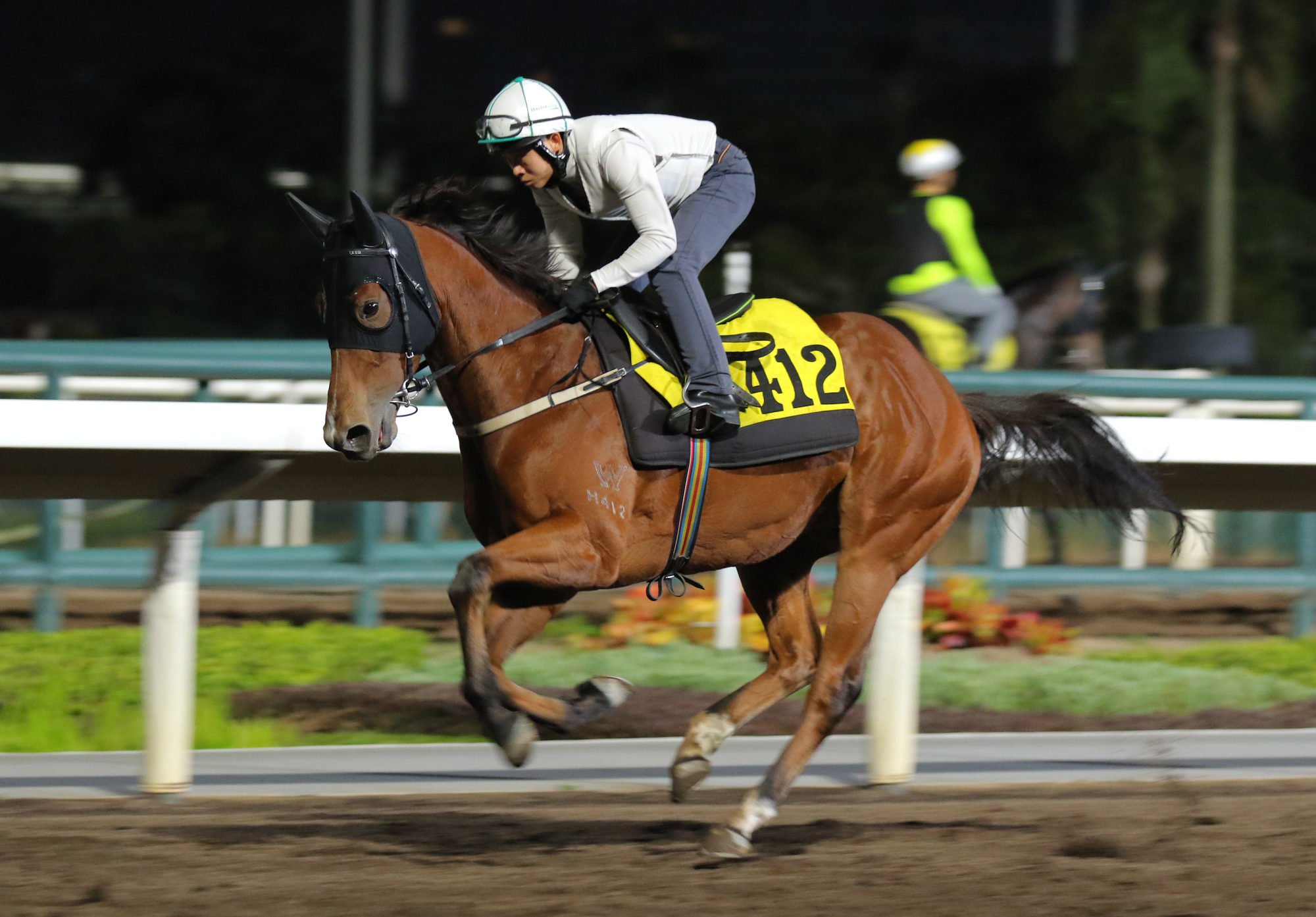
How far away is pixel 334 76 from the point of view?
63.7 feet

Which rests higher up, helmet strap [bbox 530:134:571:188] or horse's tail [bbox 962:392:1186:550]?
helmet strap [bbox 530:134:571:188]

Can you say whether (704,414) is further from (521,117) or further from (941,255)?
(941,255)

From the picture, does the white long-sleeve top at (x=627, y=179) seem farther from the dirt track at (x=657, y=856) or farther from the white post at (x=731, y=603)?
the white post at (x=731, y=603)

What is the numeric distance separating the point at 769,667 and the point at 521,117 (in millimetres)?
1623

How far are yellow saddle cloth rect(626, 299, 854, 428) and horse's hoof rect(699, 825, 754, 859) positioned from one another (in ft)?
3.25

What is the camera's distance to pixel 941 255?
311 inches

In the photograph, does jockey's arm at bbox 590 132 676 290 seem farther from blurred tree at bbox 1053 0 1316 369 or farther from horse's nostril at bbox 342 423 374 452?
blurred tree at bbox 1053 0 1316 369

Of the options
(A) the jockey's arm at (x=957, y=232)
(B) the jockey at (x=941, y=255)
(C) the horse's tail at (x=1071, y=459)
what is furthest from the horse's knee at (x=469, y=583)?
(A) the jockey's arm at (x=957, y=232)

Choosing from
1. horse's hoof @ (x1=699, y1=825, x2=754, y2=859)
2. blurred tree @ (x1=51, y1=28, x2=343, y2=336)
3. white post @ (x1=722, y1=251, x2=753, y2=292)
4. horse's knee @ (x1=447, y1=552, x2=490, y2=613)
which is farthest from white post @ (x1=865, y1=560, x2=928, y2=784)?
blurred tree @ (x1=51, y1=28, x2=343, y2=336)

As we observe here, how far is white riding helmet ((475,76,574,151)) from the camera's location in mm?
4129

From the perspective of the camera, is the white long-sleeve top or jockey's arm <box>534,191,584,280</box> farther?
jockey's arm <box>534,191,584,280</box>

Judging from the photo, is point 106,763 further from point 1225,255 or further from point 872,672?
point 1225,255

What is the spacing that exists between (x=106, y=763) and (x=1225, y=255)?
13973mm

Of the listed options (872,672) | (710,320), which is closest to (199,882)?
(710,320)
